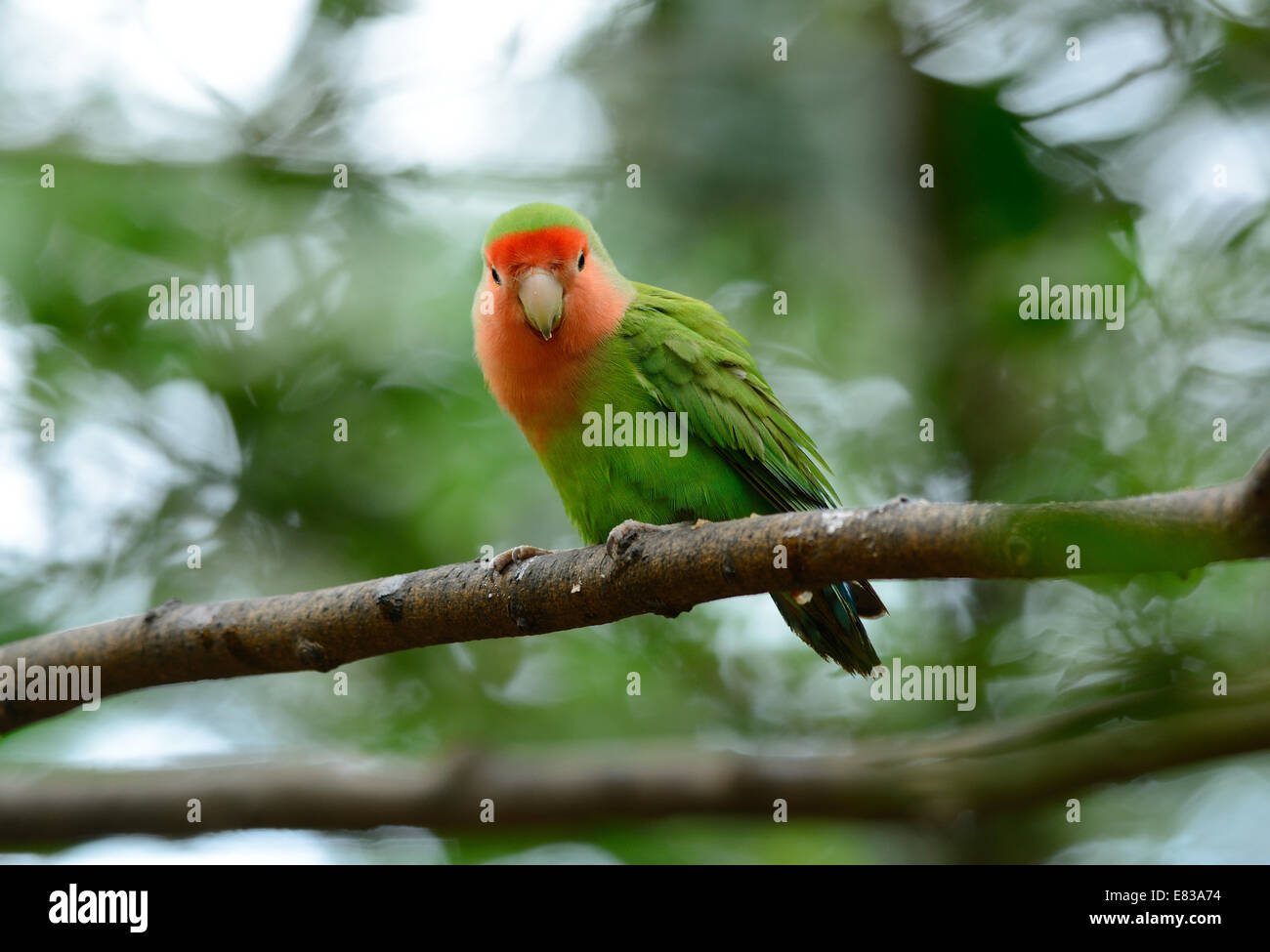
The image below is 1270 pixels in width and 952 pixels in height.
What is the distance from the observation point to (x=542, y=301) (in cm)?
603

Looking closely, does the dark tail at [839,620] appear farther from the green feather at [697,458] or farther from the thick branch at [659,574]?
the thick branch at [659,574]

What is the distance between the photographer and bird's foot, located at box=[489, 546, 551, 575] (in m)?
5.00

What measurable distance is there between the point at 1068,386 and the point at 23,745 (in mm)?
7737

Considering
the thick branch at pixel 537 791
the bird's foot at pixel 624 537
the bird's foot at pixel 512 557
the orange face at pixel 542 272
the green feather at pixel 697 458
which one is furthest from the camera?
the thick branch at pixel 537 791

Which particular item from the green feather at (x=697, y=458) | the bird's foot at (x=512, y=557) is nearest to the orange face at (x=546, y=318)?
the green feather at (x=697, y=458)

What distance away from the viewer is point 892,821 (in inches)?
252

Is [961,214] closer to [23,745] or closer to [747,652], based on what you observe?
[747,652]

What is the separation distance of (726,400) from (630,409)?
551mm

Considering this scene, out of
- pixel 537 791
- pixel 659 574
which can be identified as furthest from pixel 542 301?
pixel 537 791

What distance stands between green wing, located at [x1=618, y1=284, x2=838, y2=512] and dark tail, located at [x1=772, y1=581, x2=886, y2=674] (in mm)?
554

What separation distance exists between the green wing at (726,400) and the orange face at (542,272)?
1.34 ft

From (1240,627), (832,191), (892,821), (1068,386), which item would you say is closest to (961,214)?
(832,191)

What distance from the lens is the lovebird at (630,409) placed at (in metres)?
5.95
